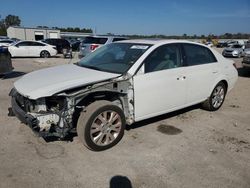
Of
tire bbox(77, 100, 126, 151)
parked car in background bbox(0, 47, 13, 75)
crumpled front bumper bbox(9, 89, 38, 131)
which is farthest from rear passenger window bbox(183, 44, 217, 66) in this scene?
parked car in background bbox(0, 47, 13, 75)

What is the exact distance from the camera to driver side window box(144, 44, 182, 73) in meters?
4.45

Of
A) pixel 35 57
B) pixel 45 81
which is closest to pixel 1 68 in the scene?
pixel 45 81

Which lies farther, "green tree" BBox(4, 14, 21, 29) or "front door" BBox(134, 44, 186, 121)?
"green tree" BBox(4, 14, 21, 29)

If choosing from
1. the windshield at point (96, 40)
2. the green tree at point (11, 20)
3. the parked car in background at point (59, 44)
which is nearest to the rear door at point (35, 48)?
the parked car in background at point (59, 44)

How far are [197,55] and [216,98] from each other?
1.26 m

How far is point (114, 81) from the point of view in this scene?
4.02 meters

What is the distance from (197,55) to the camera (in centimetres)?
540

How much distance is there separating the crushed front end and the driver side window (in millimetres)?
1503

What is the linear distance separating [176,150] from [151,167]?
694mm

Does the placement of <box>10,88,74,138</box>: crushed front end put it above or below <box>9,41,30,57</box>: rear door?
below

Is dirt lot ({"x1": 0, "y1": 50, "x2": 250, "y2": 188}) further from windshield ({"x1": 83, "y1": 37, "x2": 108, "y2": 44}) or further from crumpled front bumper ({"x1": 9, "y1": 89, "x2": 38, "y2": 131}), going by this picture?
windshield ({"x1": 83, "y1": 37, "x2": 108, "y2": 44})

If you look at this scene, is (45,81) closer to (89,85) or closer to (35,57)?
(89,85)

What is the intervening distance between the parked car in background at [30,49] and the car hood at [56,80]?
54.4 feet

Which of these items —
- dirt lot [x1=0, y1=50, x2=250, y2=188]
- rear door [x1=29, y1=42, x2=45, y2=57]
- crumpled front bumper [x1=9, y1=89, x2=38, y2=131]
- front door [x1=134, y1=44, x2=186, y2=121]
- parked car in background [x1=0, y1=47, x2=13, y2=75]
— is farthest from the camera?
rear door [x1=29, y1=42, x2=45, y2=57]
